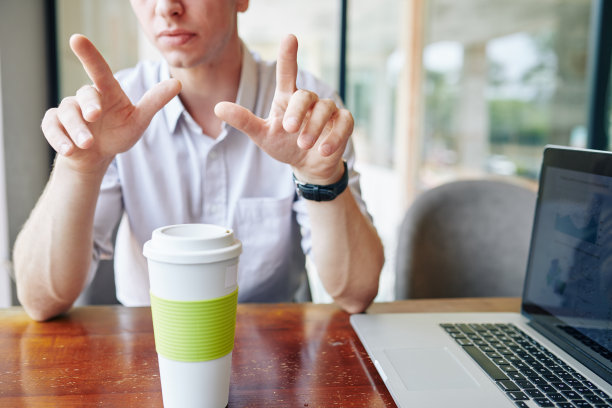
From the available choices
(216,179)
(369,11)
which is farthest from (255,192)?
(369,11)

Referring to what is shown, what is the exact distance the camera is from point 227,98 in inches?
48.0

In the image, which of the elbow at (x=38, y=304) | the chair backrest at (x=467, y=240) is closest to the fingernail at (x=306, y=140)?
the elbow at (x=38, y=304)

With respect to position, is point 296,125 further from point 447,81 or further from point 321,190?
point 447,81

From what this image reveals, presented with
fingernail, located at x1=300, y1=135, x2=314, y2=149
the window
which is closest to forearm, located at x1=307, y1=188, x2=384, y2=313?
fingernail, located at x1=300, y1=135, x2=314, y2=149

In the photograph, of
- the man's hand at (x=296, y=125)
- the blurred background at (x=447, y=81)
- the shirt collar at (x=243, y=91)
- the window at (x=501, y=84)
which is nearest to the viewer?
the man's hand at (x=296, y=125)

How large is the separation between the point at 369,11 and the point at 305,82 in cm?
287

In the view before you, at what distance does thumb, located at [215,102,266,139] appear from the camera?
713mm

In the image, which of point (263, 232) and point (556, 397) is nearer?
point (556, 397)

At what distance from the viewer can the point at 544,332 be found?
2.73 feet

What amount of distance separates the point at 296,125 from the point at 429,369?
0.40m

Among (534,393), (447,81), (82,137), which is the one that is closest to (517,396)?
(534,393)

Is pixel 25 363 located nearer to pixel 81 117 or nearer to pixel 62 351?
pixel 62 351

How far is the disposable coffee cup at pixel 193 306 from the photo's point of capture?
1.70ft

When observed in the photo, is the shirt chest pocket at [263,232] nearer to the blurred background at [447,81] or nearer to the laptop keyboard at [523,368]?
the laptop keyboard at [523,368]
